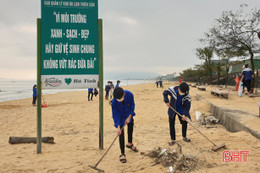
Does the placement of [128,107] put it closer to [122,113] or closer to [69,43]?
[122,113]

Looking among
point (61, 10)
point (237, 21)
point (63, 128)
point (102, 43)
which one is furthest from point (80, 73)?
point (237, 21)

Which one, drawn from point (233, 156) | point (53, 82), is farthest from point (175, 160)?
point (53, 82)

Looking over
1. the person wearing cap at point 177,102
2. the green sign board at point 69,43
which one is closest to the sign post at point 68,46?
the green sign board at point 69,43

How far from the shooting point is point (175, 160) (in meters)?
3.29

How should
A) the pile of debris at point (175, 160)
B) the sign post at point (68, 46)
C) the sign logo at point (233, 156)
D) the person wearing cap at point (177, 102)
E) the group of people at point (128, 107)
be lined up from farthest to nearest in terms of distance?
the person wearing cap at point (177, 102), the sign post at point (68, 46), the group of people at point (128, 107), the sign logo at point (233, 156), the pile of debris at point (175, 160)

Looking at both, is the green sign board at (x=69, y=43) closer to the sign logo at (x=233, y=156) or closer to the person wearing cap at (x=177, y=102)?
the person wearing cap at (x=177, y=102)

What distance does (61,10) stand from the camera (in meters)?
4.16

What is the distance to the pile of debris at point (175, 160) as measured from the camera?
303 cm

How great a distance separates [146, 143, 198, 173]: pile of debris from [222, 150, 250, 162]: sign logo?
21.8 inches

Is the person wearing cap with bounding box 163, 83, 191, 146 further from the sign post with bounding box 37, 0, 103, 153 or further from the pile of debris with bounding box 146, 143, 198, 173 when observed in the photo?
the sign post with bounding box 37, 0, 103, 153

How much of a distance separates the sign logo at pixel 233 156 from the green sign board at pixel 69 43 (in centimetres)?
300

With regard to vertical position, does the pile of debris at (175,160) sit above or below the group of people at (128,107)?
below

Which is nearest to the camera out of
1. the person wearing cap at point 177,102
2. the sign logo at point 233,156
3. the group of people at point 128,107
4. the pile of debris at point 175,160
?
the pile of debris at point 175,160

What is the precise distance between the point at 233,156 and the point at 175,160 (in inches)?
40.6
